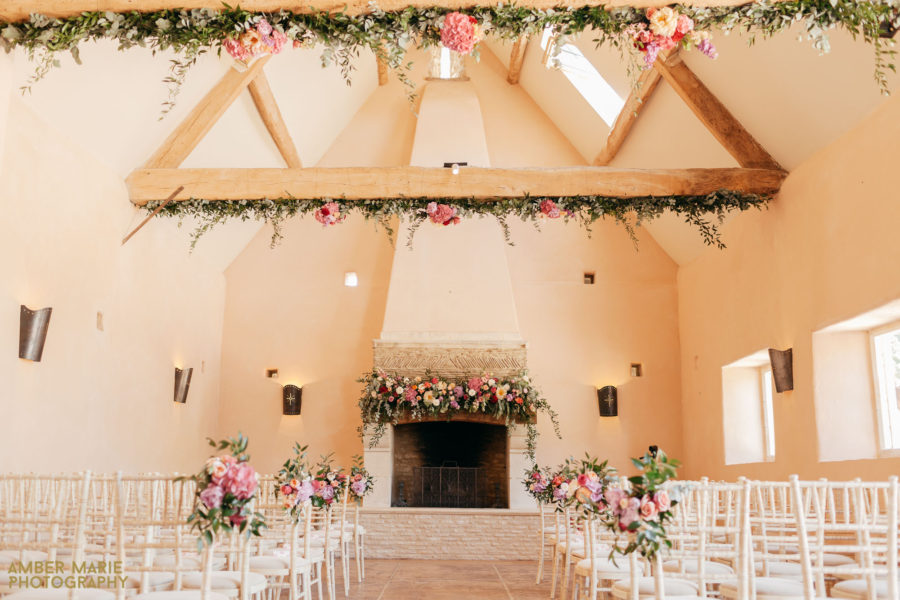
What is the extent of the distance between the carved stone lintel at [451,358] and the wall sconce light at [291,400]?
1.36 metres

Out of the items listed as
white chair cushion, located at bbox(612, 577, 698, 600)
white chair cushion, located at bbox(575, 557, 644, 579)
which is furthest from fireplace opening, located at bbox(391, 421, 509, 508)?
white chair cushion, located at bbox(612, 577, 698, 600)

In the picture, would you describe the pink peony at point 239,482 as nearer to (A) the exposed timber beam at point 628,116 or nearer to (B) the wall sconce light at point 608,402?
(A) the exposed timber beam at point 628,116

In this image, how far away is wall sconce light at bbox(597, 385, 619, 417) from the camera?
997 centimetres

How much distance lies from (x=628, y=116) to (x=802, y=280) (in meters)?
2.61

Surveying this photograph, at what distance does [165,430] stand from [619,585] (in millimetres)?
6043

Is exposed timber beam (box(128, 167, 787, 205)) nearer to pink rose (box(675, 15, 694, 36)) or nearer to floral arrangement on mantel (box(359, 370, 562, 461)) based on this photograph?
floral arrangement on mantel (box(359, 370, 562, 461))

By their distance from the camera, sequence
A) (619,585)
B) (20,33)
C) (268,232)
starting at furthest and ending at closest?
(268,232) < (20,33) < (619,585)

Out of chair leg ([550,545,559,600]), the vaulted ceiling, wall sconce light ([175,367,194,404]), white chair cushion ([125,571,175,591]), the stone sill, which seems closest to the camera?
white chair cushion ([125,571,175,591])

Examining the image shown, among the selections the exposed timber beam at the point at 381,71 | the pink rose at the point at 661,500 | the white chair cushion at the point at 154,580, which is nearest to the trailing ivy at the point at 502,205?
the exposed timber beam at the point at 381,71

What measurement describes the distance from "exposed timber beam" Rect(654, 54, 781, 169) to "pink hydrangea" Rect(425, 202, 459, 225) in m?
2.25

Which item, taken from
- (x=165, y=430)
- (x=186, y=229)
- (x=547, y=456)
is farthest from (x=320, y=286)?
(x=547, y=456)

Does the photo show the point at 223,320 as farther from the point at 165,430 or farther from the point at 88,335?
the point at 88,335

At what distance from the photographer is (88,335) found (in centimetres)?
665

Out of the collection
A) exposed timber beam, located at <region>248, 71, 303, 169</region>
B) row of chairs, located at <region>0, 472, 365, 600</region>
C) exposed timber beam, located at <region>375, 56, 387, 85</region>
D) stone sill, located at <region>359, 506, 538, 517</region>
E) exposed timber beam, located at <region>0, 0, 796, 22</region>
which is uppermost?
exposed timber beam, located at <region>375, 56, 387, 85</region>
